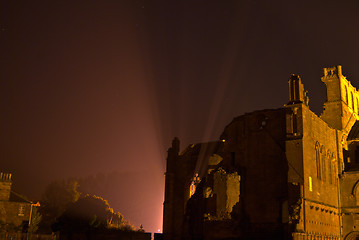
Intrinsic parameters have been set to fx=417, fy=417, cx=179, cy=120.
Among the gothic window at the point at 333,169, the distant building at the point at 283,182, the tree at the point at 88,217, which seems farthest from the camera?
the tree at the point at 88,217

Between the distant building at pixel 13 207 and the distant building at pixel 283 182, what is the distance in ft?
77.3

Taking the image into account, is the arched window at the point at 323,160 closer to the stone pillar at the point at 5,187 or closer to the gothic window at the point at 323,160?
the gothic window at the point at 323,160

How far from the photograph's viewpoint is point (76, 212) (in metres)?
61.3

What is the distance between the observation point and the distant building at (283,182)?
33250 mm

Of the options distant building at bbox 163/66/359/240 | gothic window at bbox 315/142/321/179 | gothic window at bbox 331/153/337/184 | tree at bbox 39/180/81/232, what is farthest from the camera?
tree at bbox 39/180/81/232

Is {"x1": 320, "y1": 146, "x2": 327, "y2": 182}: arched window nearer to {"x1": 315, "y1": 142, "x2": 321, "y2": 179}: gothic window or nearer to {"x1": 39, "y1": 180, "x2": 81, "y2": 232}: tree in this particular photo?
{"x1": 315, "y1": 142, "x2": 321, "y2": 179}: gothic window

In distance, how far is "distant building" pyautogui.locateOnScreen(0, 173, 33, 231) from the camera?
51.5m

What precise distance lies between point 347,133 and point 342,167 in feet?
16.2

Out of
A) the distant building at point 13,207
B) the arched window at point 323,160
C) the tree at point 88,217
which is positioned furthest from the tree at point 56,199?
the arched window at point 323,160

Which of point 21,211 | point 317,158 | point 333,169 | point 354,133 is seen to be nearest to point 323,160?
point 317,158

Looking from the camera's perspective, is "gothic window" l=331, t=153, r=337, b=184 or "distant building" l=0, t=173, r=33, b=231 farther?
"distant building" l=0, t=173, r=33, b=231

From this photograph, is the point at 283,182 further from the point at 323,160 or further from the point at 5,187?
the point at 5,187

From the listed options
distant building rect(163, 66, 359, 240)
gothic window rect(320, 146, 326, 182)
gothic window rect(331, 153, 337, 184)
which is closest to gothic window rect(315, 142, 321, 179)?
distant building rect(163, 66, 359, 240)

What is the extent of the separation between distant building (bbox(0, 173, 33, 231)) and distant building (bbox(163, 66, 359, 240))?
23557mm
